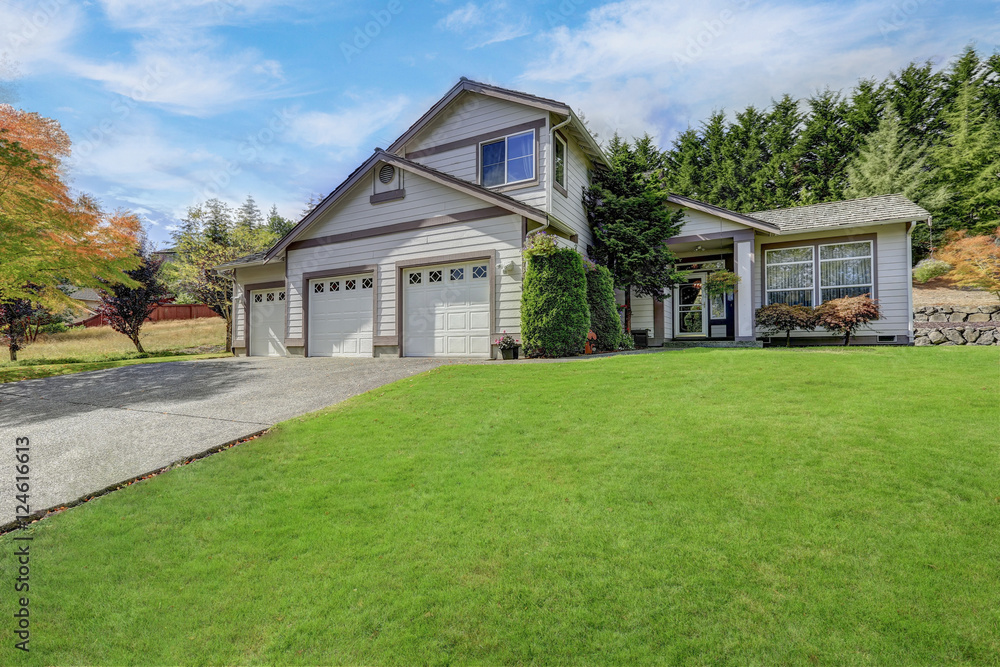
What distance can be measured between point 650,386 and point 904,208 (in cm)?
1293

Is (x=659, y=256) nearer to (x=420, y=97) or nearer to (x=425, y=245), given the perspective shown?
(x=425, y=245)

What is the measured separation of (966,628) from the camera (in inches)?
79.7

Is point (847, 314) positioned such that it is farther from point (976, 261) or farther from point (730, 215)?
point (976, 261)

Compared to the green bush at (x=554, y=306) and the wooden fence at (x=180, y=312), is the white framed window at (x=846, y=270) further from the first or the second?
the wooden fence at (x=180, y=312)

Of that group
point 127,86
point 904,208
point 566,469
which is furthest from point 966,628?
point 904,208

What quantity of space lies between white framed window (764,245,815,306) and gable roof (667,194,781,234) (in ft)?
4.46

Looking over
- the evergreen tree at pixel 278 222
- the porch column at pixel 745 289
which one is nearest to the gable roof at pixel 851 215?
the porch column at pixel 745 289

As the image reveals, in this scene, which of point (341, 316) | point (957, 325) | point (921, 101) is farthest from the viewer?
point (921, 101)

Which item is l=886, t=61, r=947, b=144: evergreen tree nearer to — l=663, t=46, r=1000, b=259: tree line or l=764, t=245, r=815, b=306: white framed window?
l=663, t=46, r=1000, b=259: tree line

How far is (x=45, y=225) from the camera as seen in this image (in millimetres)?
10016

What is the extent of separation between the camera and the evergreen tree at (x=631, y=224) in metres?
13.0

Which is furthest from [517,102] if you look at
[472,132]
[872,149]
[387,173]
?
[872,149]

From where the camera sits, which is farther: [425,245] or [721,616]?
[425,245]

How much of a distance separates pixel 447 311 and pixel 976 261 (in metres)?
19.9
